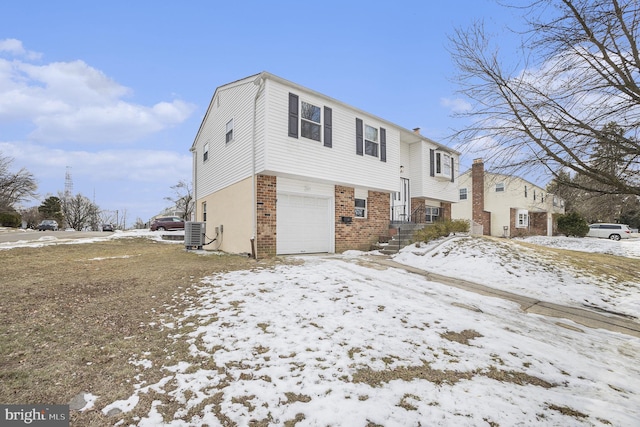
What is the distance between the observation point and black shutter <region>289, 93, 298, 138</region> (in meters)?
9.42

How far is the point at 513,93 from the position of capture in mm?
6402

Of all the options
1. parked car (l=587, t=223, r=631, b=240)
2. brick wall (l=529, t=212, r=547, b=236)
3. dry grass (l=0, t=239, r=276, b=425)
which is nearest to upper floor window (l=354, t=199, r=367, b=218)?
dry grass (l=0, t=239, r=276, b=425)

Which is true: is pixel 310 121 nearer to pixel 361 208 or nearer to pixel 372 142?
pixel 372 142

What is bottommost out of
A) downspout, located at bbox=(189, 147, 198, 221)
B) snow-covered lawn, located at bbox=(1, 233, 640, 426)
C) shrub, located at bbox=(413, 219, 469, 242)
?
snow-covered lawn, located at bbox=(1, 233, 640, 426)

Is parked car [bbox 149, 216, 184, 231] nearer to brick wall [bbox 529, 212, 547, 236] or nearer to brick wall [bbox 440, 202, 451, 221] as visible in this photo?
brick wall [bbox 440, 202, 451, 221]

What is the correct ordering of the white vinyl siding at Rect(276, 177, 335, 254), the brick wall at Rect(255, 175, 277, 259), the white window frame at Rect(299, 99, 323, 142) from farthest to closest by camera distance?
1. the white vinyl siding at Rect(276, 177, 335, 254)
2. the white window frame at Rect(299, 99, 323, 142)
3. the brick wall at Rect(255, 175, 277, 259)

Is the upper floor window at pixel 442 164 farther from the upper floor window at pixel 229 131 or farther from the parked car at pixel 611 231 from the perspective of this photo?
the parked car at pixel 611 231

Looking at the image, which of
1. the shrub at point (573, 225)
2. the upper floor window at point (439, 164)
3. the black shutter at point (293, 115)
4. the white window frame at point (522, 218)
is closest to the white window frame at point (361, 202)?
the black shutter at point (293, 115)

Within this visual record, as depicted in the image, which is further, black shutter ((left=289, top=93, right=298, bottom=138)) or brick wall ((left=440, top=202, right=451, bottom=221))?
brick wall ((left=440, top=202, right=451, bottom=221))

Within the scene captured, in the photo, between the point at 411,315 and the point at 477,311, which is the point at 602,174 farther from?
the point at 411,315

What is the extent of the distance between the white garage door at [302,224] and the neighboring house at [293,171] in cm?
3

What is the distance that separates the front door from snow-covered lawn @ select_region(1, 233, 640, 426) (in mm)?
8471

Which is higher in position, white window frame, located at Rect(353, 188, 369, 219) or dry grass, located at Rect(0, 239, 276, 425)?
white window frame, located at Rect(353, 188, 369, 219)

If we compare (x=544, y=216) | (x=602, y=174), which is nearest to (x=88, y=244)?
(x=602, y=174)
